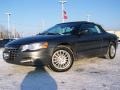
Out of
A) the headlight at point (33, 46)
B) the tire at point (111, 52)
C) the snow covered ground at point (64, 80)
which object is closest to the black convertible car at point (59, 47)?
the headlight at point (33, 46)

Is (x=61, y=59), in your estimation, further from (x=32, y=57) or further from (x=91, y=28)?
(x=91, y=28)

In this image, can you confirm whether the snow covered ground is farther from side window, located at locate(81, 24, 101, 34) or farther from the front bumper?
side window, located at locate(81, 24, 101, 34)

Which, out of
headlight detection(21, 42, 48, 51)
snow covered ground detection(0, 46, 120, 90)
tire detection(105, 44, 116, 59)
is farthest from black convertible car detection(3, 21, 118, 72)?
tire detection(105, 44, 116, 59)

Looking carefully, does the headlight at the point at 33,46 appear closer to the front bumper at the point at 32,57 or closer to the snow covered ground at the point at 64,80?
the front bumper at the point at 32,57

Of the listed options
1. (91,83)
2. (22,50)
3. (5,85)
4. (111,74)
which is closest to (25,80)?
(5,85)

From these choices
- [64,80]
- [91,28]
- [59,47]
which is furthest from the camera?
[91,28]

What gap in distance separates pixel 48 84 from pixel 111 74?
1815mm

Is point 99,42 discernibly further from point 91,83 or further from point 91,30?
point 91,83

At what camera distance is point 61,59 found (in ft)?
24.4

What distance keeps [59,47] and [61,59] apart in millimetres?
339

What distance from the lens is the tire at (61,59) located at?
726cm

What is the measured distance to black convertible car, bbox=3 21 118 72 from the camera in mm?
7051

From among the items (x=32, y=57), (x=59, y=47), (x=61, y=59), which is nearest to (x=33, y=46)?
(x=32, y=57)

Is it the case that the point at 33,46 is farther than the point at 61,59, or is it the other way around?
the point at 61,59
